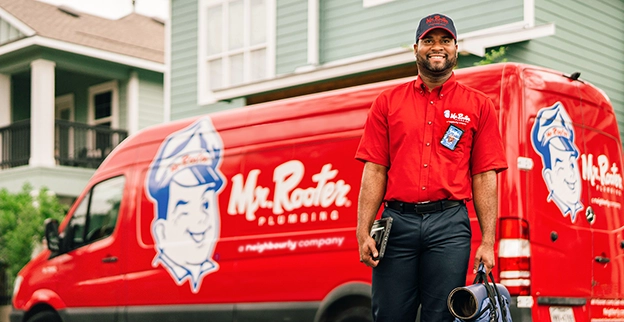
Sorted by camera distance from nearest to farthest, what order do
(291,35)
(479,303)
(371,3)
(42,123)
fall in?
(479,303)
(371,3)
(291,35)
(42,123)

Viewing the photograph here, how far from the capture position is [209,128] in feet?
27.8

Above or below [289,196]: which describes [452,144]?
above

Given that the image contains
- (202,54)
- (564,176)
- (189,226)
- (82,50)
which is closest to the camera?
(564,176)

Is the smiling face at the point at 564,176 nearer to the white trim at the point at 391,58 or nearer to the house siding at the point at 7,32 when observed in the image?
the white trim at the point at 391,58

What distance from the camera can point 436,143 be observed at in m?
4.44

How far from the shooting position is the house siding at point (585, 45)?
1213 centimetres

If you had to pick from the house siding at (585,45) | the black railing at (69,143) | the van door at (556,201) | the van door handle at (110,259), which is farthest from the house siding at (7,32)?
the van door at (556,201)

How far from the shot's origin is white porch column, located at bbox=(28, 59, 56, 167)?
69.1ft

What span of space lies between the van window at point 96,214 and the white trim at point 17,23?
12580 mm

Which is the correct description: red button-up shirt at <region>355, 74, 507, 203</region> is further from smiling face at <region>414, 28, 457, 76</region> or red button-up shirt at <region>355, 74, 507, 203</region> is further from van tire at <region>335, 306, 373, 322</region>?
van tire at <region>335, 306, 373, 322</region>

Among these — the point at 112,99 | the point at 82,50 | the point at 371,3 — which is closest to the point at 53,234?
the point at 371,3

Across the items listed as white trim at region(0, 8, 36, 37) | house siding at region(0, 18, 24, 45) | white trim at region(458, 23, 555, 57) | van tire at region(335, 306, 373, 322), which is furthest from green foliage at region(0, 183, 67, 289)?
van tire at region(335, 306, 373, 322)

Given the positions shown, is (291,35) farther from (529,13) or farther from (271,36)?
(529,13)

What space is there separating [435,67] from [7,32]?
19.7 meters
